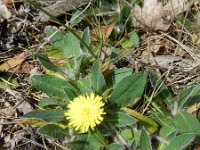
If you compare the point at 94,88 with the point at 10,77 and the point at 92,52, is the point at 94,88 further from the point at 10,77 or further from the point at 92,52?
the point at 10,77

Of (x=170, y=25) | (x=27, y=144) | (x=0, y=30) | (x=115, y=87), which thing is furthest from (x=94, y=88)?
(x=0, y=30)

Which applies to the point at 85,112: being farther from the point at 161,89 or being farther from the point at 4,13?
the point at 4,13

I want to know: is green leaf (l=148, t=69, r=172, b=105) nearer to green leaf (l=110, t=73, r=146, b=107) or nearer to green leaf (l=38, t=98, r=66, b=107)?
green leaf (l=110, t=73, r=146, b=107)

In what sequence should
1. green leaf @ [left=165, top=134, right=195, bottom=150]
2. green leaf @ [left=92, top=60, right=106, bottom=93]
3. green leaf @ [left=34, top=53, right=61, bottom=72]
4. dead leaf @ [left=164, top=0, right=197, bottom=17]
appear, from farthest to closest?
dead leaf @ [left=164, top=0, right=197, bottom=17] → green leaf @ [left=34, top=53, right=61, bottom=72] → green leaf @ [left=92, top=60, right=106, bottom=93] → green leaf @ [left=165, top=134, right=195, bottom=150]

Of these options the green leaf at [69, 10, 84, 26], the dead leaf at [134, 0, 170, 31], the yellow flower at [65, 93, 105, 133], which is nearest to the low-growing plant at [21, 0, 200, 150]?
the yellow flower at [65, 93, 105, 133]

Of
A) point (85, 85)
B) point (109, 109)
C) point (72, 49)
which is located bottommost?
point (109, 109)

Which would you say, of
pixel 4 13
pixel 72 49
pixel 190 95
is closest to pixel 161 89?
pixel 190 95
